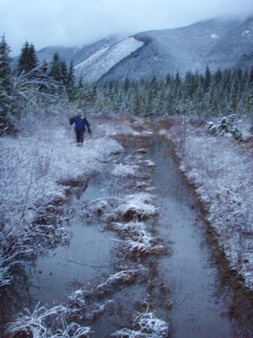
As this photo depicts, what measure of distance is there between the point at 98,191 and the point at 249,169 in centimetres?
462

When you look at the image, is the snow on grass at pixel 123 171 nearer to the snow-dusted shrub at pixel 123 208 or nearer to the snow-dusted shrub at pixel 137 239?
the snow-dusted shrub at pixel 123 208

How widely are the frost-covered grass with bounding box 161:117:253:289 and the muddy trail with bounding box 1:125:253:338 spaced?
14.0 inches

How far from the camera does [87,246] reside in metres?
6.43

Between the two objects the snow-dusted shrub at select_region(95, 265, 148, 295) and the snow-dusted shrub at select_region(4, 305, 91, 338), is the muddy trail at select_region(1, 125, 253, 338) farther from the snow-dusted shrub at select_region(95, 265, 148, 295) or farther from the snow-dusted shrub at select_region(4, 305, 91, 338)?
the snow-dusted shrub at select_region(4, 305, 91, 338)

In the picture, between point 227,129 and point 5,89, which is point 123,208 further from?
point 227,129

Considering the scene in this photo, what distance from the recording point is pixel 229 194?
778 centimetres

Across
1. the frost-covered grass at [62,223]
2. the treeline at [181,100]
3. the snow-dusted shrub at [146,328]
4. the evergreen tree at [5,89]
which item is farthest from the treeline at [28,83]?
the treeline at [181,100]

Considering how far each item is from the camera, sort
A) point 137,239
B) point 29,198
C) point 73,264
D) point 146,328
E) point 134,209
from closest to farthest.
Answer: point 146,328
point 73,264
point 29,198
point 137,239
point 134,209

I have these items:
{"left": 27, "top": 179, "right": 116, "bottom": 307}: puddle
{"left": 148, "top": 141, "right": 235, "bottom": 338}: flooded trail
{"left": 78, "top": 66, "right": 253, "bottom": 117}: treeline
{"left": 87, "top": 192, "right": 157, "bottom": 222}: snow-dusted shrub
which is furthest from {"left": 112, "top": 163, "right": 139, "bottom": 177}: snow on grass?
{"left": 78, "top": 66, "right": 253, "bottom": 117}: treeline

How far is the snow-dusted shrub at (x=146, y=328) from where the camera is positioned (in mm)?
3959

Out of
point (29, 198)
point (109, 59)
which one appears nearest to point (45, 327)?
point (29, 198)

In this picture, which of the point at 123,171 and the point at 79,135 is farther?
the point at 79,135

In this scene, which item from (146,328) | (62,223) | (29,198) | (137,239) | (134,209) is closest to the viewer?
(146,328)

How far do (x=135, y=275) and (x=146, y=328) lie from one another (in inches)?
51.9
